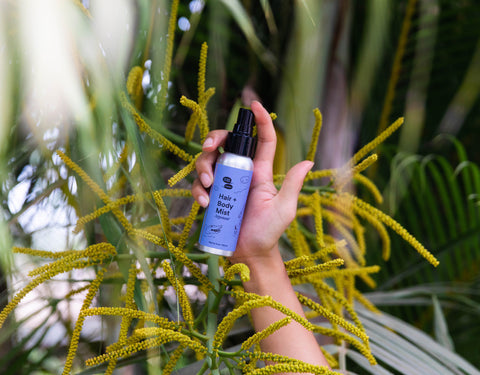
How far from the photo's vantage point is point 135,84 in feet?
1.74

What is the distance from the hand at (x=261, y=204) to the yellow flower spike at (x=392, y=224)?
0.08 m

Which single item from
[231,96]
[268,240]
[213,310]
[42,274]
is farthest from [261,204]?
[231,96]

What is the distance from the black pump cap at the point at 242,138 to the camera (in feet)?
1.54

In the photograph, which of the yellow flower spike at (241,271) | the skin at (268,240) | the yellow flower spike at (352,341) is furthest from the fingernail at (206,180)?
the yellow flower spike at (352,341)

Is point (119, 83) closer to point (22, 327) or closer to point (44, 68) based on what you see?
point (44, 68)

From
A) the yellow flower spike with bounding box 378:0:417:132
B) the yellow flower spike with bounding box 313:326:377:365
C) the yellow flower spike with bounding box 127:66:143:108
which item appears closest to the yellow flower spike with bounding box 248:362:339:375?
the yellow flower spike with bounding box 313:326:377:365

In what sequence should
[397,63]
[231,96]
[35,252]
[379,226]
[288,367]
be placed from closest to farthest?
1. [288,367]
2. [35,252]
3. [379,226]
4. [231,96]
5. [397,63]

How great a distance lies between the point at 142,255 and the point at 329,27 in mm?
516

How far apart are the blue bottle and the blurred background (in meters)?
0.07

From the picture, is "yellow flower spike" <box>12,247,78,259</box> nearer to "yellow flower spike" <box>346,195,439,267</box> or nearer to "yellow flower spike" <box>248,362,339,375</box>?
"yellow flower spike" <box>248,362,339,375</box>

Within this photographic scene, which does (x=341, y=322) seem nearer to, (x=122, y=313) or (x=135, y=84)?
(x=122, y=313)

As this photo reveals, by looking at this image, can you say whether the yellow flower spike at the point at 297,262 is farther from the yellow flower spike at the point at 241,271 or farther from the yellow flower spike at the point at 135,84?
the yellow flower spike at the point at 135,84

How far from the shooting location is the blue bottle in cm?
46

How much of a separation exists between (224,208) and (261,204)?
0.07m
